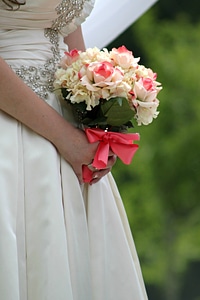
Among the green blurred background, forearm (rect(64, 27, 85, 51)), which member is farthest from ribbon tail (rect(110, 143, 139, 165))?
the green blurred background

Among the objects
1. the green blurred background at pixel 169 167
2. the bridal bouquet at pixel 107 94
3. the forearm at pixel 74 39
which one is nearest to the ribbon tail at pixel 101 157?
the bridal bouquet at pixel 107 94

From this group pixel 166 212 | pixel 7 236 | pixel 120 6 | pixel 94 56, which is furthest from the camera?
pixel 166 212

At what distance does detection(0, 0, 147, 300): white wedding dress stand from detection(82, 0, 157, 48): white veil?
1.10 feet

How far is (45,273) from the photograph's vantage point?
134 cm

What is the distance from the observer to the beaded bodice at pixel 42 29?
55.9 inches

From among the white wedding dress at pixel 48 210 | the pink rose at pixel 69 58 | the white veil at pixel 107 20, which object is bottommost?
the white wedding dress at pixel 48 210

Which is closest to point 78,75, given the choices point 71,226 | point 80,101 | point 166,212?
point 80,101

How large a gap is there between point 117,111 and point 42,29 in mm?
249

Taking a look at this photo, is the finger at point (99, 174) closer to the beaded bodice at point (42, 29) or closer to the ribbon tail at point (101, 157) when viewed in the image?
the ribbon tail at point (101, 157)

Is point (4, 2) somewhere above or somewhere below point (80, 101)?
above

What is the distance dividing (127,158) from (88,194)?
0.12m

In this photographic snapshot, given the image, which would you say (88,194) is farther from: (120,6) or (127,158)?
(120,6)

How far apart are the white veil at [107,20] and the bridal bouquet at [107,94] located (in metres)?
0.43

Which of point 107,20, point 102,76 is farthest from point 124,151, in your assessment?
point 107,20
